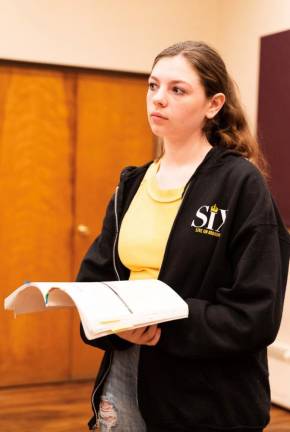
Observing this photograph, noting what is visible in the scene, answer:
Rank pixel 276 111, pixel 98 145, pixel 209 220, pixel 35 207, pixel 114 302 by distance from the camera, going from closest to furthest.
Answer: pixel 114 302, pixel 209 220, pixel 276 111, pixel 35 207, pixel 98 145

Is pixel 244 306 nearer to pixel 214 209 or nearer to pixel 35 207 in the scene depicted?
pixel 214 209

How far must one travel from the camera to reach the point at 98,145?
14.8 feet

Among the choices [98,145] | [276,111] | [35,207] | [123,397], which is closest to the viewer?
[123,397]

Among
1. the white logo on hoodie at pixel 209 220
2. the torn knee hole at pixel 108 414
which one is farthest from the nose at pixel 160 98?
the torn knee hole at pixel 108 414

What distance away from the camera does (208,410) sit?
1.46m

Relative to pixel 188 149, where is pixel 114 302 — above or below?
below

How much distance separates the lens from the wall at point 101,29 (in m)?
4.19

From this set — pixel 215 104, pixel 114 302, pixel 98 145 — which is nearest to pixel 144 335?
pixel 114 302

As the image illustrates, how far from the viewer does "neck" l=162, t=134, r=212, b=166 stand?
1.59 metres

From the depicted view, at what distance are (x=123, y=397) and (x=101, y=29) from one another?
326 centimetres

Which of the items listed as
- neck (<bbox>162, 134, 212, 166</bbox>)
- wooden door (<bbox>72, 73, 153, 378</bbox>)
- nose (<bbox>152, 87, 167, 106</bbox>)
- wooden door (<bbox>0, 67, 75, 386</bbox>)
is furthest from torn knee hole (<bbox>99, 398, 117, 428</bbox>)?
wooden door (<bbox>72, 73, 153, 378</bbox>)

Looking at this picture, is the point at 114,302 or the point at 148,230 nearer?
the point at 114,302

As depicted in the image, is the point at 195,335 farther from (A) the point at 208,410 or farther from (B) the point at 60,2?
(B) the point at 60,2

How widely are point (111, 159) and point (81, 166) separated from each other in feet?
A: 0.71
